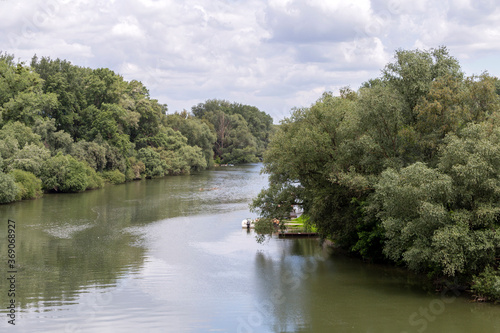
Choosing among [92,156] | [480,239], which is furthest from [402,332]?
[92,156]

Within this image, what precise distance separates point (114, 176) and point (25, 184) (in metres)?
21.8

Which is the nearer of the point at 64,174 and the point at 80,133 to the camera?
the point at 64,174

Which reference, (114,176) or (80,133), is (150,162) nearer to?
(114,176)

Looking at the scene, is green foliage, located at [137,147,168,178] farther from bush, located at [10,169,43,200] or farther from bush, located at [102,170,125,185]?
bush, located at [10,169,43,200]

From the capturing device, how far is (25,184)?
54594 millimetres

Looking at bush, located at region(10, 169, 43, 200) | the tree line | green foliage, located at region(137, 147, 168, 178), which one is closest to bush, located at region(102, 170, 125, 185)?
green foliage, located at region(137, 147, 168, 178)

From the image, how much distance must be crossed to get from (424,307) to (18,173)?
154ft

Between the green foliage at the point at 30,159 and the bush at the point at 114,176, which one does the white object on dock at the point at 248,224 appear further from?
the bush at the point at 114,176

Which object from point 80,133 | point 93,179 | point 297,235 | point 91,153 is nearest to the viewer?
point 297,235

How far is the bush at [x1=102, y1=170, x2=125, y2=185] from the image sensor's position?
75.7 m

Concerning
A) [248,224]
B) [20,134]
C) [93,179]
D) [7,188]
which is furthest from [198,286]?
[93,179]

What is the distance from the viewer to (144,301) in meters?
22.7

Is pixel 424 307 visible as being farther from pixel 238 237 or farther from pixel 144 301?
pixel 238 237

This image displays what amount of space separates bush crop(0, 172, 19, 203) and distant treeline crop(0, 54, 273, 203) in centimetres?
9
